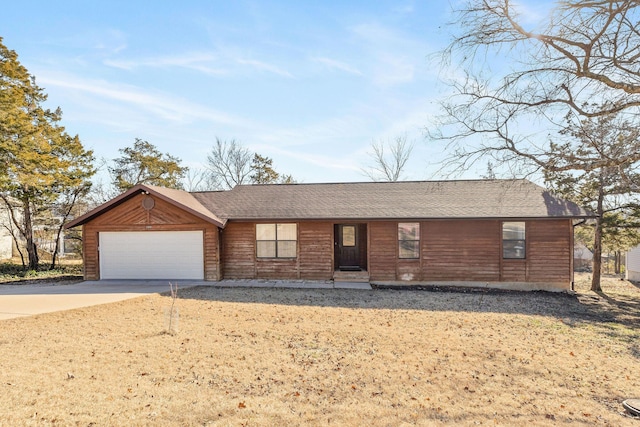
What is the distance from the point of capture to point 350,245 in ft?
54.2

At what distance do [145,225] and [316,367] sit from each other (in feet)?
36.7

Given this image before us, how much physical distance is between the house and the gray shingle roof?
3.1 inches

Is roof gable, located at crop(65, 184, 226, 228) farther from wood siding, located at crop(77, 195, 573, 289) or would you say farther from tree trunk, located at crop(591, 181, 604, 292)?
tree trunk, located at crop(591, 181, 604, 292)

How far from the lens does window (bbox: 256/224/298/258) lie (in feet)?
47.1

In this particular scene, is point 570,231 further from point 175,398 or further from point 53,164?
point 53,164

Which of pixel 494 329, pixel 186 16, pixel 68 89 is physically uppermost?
pixel 186 16

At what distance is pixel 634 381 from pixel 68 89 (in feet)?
55.5

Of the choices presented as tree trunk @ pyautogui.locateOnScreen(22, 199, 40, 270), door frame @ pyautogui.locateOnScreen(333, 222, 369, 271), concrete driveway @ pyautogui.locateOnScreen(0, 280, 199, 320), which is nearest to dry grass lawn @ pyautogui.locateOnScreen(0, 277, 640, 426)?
concrete driveway @ pyautogui.locateOnScreen(0, 280, 199, 320)

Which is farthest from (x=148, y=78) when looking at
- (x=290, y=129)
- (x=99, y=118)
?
(x=290, y=129)

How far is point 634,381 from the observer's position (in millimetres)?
5125

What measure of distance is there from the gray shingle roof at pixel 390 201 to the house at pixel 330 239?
3.1 inches

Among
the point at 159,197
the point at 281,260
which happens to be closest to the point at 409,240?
the point at 281,260

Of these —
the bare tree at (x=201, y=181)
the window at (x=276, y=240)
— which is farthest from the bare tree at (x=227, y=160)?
the window at (x=276, y=240)

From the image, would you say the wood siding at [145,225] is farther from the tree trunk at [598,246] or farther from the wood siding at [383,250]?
the tree trunk at [598,246]
